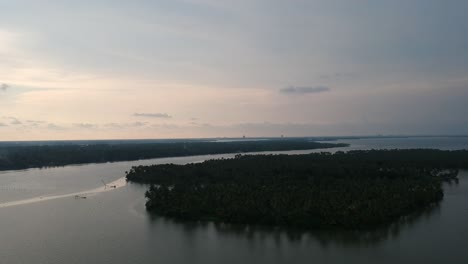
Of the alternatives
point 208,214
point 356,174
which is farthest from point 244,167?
point 208,214

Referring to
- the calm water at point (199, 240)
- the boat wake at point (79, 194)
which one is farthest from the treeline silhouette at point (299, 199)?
the boat wake at point (79, 194)

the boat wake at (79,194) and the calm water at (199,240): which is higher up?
the boat wake at (79,194)

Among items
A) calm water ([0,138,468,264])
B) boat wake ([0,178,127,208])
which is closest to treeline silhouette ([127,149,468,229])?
calm water ([0,138,468,264])

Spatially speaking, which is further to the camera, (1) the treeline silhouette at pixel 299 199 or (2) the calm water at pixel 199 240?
(1) the treeline silhouette at pixel 299 199

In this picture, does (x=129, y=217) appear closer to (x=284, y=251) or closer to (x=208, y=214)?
(x=208, y=214)

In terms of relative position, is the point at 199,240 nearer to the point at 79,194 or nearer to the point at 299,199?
the point at 299,199

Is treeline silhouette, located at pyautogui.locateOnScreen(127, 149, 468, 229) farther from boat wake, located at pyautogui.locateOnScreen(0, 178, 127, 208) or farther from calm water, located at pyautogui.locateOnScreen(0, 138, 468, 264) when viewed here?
boat wake, located at pyautogui.locateOnScreen(0, 178, 127, 208)

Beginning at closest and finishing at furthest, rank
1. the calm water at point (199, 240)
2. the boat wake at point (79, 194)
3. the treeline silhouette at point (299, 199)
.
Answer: the calm water at point (199, 240)
the treeline silhouette at point (299, 199)
the boat wake at point (79, 194)

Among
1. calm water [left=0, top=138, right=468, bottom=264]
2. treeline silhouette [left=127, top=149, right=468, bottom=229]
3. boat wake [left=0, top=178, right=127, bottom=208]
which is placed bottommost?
Result: calm water [left=0, top=138, right=468, bottom=264]

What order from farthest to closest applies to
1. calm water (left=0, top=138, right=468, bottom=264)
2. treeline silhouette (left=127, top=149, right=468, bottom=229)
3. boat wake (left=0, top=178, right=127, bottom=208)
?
boat wake (left=0, top=178, right=127, bottom=208) → treeline silhouette (left=127, top=149, right=468, bottom=229) → calm water (left=0, top=138, right=468, bottom=264)

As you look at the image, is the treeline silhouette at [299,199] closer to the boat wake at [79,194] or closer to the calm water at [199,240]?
the calm water at [199,240]
